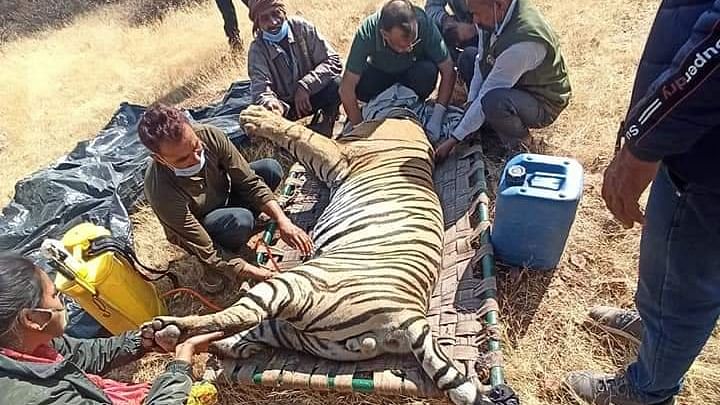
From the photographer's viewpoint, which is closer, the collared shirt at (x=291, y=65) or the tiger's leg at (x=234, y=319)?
the tiger's leg at (x=234, y=319)

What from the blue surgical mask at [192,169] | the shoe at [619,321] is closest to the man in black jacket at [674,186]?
the shoe at [619,321]

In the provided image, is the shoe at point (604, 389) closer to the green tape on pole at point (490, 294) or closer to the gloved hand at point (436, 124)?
the green tape on pole at point (490, 294)

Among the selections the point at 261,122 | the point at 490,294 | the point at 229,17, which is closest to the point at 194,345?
the point at 490,294

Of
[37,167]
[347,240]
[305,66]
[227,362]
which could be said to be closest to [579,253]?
[347,240]

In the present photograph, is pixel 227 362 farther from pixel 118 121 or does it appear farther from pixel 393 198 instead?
pixel 118 121

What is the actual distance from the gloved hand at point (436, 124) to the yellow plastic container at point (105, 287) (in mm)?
1943

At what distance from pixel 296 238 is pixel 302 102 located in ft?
4.57

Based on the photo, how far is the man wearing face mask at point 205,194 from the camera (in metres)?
2.79

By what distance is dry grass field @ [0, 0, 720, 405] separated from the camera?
269cm

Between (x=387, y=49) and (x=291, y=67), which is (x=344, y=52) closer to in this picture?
(x=291, y=67)

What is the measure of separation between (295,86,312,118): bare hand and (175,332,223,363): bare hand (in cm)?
210

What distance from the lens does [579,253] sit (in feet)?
10.4

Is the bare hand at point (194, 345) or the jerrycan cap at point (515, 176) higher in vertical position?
the jerrycan cap at point (515, 176)

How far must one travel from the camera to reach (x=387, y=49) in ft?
12.7
